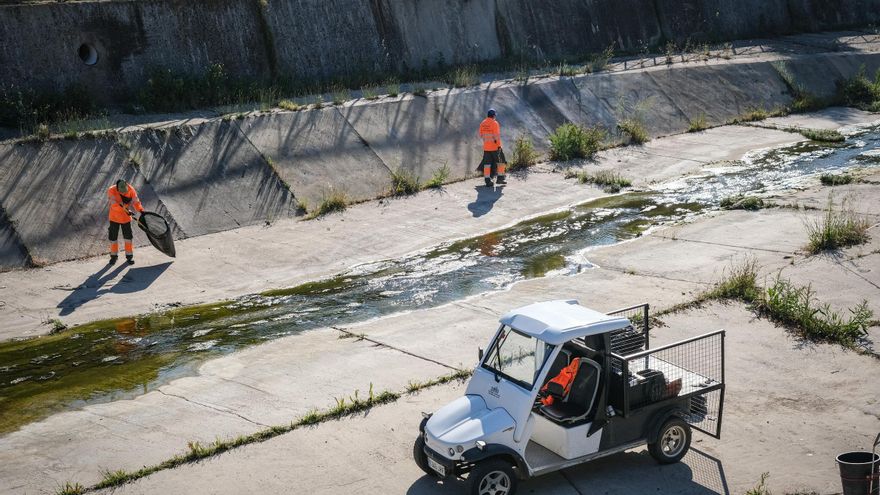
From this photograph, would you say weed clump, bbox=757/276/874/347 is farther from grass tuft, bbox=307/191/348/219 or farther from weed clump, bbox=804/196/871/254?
grass tuft, bbox=307/191/348/219

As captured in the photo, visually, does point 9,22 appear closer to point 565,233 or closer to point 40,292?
point 40,292

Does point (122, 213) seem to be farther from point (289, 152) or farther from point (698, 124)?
point (698, 124)

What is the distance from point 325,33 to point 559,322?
15.5 meters

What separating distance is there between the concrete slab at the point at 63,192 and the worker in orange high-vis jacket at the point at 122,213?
51cm

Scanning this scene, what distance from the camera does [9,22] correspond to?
17.7 m

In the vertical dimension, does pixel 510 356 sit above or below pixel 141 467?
above

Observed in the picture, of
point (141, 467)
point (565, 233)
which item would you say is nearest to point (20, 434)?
point (141, 467)

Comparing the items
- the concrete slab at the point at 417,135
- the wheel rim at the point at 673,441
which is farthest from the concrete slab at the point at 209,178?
the wheel rim at the point at 673,441

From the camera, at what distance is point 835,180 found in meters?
18.3

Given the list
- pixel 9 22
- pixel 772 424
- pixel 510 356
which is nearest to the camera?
pixel 510 356

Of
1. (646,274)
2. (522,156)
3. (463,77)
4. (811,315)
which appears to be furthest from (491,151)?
(811,315)

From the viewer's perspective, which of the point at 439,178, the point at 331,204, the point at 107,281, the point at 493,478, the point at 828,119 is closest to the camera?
the point at 493,478

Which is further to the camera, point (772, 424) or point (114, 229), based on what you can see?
point (114, 229)

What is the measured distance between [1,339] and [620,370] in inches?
331
